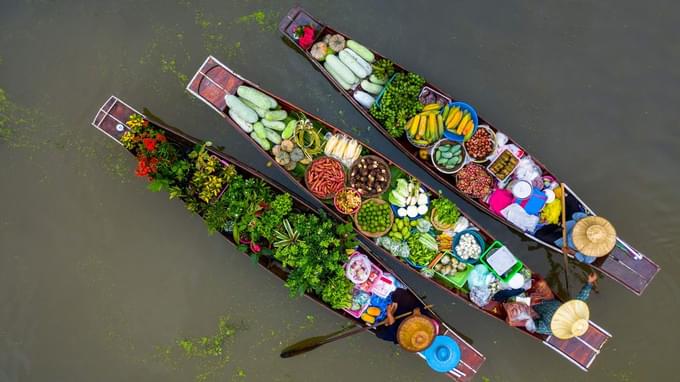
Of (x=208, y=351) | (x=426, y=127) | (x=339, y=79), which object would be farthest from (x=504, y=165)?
(x=208, y=351)

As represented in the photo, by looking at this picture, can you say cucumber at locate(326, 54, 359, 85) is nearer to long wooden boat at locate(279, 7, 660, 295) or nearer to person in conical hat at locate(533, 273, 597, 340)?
long wooden boat at locate(279, 7, 660, 295)

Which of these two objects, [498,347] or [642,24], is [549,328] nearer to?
[498,347]

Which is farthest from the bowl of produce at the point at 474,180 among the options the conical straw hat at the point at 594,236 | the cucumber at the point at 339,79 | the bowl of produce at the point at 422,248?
the cucumber at the point at 339,79

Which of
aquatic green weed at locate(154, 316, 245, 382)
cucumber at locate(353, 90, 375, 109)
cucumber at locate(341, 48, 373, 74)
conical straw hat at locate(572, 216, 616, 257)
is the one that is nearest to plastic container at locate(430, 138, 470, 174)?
cucumber at locate(353, 90, 375, 109)

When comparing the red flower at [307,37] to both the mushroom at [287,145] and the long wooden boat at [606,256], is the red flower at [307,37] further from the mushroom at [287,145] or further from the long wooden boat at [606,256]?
the mushroom at [287,145]

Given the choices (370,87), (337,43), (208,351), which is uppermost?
(337,43)

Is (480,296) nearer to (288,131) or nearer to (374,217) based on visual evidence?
(374,217)
